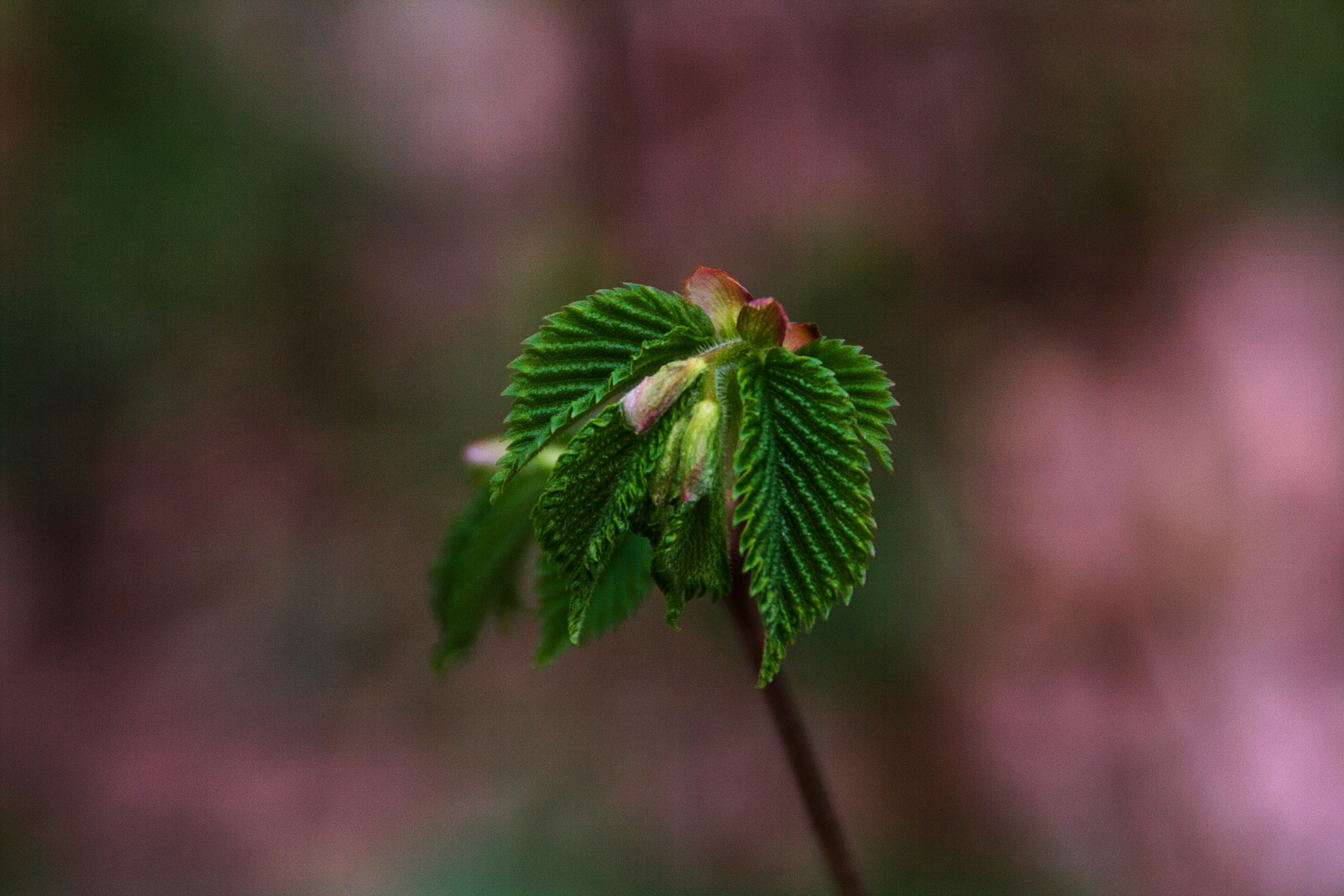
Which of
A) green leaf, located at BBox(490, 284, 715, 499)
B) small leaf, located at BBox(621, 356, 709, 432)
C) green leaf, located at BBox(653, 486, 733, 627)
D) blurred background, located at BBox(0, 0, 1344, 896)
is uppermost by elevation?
blurred background, located at BBox(0, 0, 1344, 896)

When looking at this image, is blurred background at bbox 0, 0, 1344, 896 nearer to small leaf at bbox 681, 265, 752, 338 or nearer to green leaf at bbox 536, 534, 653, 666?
green leaf at bbox 536, 534, 653, 666

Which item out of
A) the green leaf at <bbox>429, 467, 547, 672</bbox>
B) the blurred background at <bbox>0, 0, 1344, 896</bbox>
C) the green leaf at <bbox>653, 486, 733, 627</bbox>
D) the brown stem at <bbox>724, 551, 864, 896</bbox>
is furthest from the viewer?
the blurred background at <bbox>0, 0, 1344, 896</bbox>

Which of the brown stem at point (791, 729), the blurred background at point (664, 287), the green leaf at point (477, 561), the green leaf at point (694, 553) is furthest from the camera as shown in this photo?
the blurred background at point (664, 287)

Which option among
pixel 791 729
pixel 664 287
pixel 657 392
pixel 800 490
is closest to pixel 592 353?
pixel 657 392

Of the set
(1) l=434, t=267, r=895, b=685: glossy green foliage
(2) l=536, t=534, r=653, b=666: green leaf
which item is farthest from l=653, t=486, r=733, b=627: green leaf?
(2) l=536, t=534, r=653, b=666: green leaf

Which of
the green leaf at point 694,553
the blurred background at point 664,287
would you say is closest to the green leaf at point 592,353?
the green leaf at point 694,553

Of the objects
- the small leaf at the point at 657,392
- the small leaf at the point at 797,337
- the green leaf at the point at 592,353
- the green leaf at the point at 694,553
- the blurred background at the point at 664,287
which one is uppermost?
the blurred background at the point at 664,287

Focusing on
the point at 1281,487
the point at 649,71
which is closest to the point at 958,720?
the point at 1281,487

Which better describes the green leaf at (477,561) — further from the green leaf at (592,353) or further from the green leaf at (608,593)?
the green leaf at (592,353)
